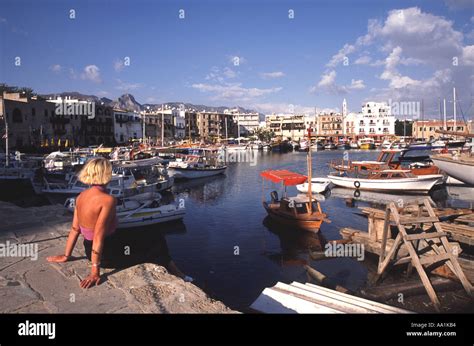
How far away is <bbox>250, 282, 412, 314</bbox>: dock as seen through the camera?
567cm

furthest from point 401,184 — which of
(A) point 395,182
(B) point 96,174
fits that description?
(B) point 96,174

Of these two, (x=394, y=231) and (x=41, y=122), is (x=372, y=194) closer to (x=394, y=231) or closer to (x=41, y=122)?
(x=394, y=231)

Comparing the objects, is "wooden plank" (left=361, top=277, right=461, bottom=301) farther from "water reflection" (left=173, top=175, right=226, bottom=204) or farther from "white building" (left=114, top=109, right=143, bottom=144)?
"white building" (left=114, top=109, right=143, bottom=144)

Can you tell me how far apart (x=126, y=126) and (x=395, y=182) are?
243ft

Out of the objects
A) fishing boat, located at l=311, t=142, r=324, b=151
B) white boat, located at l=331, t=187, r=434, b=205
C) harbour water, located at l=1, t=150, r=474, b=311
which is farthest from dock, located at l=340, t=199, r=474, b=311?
fishing boat, located at l=311, t=142, r=324, b=151

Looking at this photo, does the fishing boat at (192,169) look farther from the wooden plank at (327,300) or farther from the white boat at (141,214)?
the wooden plank at (327,300)

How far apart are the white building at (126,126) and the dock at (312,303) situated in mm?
86388

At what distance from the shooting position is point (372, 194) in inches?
1364

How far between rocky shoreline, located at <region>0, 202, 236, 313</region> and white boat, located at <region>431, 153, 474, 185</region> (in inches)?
1043

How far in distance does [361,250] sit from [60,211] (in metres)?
11.5

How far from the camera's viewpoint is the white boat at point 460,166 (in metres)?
25.4

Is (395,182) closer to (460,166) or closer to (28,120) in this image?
(460,166)

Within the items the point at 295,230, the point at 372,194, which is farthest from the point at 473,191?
the point at 295,230
